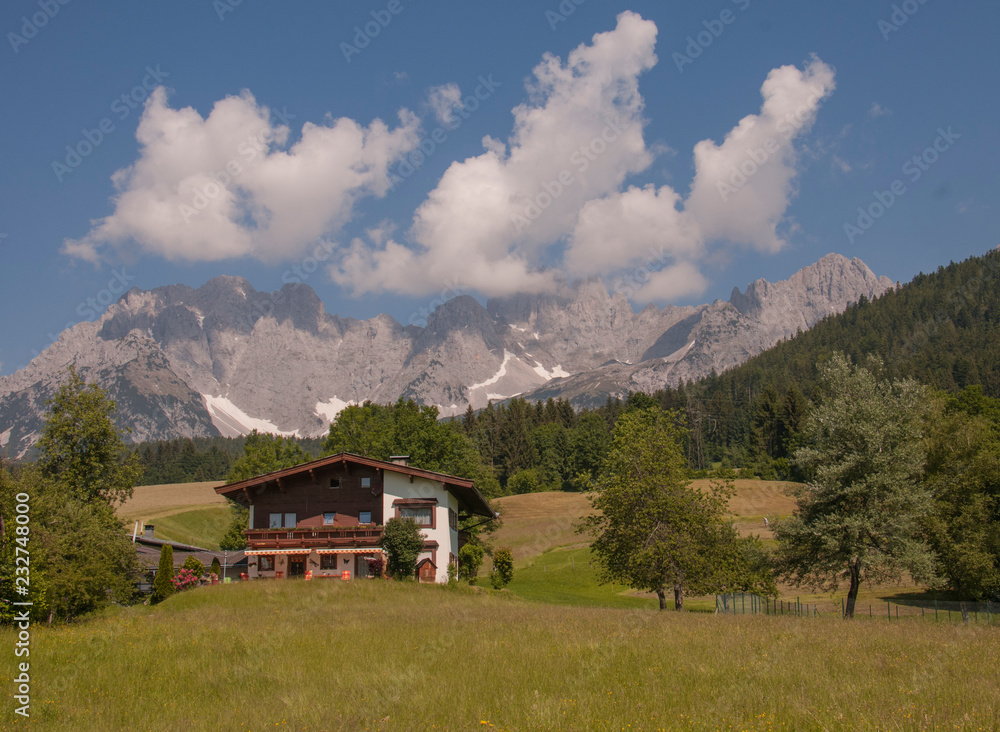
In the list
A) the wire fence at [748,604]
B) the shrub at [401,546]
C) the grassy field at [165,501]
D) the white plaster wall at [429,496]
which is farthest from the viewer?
the grassy field at [165,501]

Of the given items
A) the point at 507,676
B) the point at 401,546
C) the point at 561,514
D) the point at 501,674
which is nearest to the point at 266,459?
the point at 401,546

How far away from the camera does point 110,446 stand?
47719 millimetres

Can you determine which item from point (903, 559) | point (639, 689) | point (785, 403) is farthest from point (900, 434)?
point (785, 403)

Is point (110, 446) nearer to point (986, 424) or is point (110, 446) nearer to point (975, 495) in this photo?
point (975, 495)

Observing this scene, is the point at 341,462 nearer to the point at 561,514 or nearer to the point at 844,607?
the point at 844,607

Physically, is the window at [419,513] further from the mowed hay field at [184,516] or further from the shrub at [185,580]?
the mowed hay field at [184,516]

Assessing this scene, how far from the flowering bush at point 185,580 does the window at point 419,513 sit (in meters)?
12.5

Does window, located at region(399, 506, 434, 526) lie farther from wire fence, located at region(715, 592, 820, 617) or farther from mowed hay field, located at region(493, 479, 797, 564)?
mowed hay field, located at region(493, 479, 797, 564)

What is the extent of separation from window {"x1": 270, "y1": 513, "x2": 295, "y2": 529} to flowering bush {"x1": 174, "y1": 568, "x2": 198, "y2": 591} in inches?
263

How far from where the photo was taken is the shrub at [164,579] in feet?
110

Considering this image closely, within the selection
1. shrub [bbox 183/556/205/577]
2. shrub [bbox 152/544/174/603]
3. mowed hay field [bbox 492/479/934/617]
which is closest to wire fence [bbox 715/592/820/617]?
mowed hay field [bbox 492/479/934/617]

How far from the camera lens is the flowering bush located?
37.0 metres

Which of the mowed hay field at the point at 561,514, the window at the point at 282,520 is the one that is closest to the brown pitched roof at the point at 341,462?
the window at the point at 282,520

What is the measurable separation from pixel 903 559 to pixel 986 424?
20.0m
